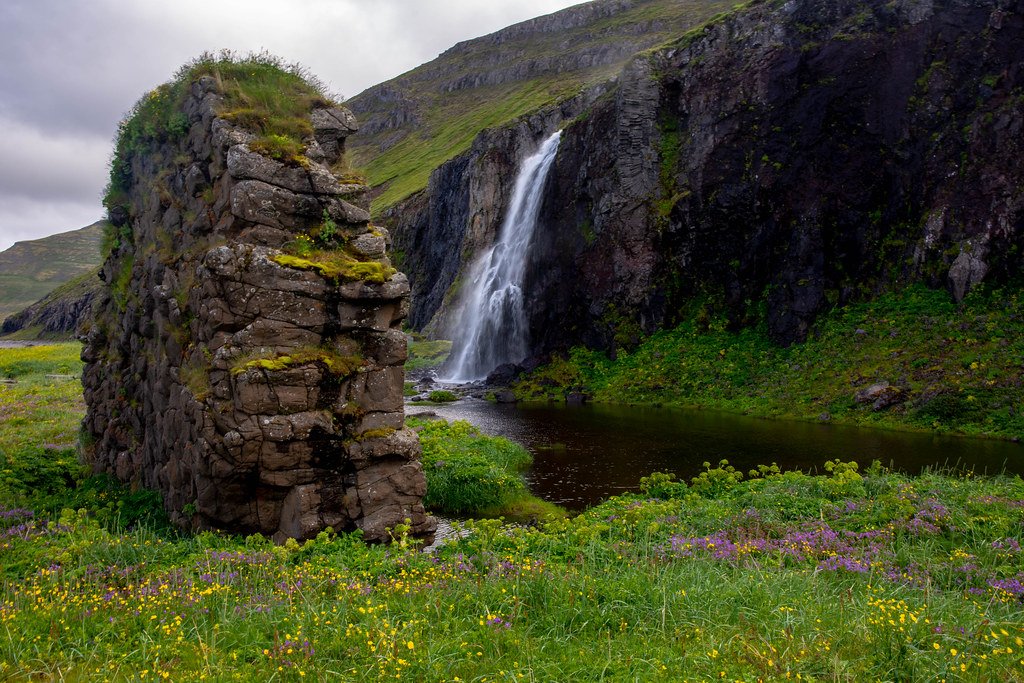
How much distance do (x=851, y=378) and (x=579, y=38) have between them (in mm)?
118581

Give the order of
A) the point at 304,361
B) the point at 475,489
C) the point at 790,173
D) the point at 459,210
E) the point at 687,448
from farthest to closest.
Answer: the point at 459,210
the point at 790,173
the point at 687,448
the point at 475,489
the point at 304,361

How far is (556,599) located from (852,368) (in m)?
27.2

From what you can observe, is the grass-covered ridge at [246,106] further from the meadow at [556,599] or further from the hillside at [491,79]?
the hillside at [491,79]

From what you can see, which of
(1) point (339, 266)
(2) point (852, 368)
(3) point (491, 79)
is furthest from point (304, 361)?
(3) point (491, 79)

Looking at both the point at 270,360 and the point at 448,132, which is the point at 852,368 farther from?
the point at 448,132

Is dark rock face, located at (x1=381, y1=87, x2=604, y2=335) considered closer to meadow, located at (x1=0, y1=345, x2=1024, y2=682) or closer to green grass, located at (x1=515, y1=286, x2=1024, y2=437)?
green grass, located at (x1=515, y1=286, x2=1024, y2=437)

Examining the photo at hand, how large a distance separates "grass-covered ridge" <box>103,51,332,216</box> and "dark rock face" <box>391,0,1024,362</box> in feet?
91.5

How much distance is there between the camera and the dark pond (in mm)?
17688

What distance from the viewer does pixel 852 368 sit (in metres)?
28.8

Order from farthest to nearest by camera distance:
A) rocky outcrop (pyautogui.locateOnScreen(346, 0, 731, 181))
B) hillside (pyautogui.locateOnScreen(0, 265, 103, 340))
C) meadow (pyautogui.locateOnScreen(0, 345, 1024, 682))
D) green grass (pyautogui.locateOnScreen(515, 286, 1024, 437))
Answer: hillside (pyautogui.locateOnScreen(0, 265, 103, 340)), rocky outcrop (pyautogui.locateOnScreen(346, 0, 731, 181)), green grass (pyautogui.locateOnScreen(515, 286, 1024, 437)), meadow (pyautogui.locateOnScreen(0, 345, 1024, 682))

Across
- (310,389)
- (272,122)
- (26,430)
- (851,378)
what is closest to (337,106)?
(272,122)

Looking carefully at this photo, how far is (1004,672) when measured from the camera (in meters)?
4.75

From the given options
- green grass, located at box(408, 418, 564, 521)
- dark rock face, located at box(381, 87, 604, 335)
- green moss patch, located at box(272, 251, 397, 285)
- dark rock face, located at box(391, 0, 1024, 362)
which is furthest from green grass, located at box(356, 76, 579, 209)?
green moss patch, located at box(272, 251, 397, 285)

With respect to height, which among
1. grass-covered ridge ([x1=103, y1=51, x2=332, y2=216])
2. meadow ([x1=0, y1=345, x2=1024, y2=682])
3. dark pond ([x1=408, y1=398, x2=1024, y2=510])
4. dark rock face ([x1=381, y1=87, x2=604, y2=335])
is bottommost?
dark pond ([x1=408, y1=398, x2=1024, y2=510])
